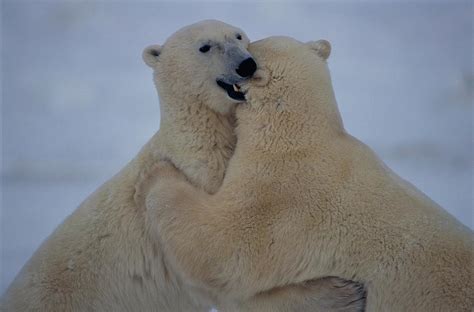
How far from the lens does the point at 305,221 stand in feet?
10.5

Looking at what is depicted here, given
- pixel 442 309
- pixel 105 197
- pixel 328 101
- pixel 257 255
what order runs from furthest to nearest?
pixel 105 197 < pixel 328 101 < pixel 257 255 < pixel 442 309

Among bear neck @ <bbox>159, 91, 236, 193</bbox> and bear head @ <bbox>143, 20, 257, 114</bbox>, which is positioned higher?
bear head @ <bbox>143, 20, 257, 114</bbox>

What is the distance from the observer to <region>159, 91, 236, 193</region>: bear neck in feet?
11.8

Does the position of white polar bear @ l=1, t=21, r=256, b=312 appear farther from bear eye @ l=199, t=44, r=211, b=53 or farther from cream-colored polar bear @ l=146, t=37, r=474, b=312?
cream-colored polar bear @ l=146, t=37, r=474, b=312

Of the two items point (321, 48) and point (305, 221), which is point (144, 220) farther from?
point (321, 48)

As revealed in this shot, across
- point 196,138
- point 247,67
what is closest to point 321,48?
point 247,67

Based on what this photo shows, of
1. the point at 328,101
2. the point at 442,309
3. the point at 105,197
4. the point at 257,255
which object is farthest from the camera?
the point at 105,197

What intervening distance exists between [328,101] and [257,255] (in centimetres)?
88

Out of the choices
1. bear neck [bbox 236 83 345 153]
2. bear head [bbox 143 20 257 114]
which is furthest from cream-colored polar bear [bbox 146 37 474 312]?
bear head [bbox 143 20 257 114]

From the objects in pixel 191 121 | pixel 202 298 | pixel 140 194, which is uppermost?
pixel 191 121

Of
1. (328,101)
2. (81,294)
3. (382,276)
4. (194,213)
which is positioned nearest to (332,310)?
(382,276)

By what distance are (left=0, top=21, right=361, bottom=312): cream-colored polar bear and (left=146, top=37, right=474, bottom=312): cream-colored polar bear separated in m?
0.19

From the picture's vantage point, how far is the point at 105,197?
381cm

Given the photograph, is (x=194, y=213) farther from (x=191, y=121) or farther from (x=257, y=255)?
(x=191, y=121)
